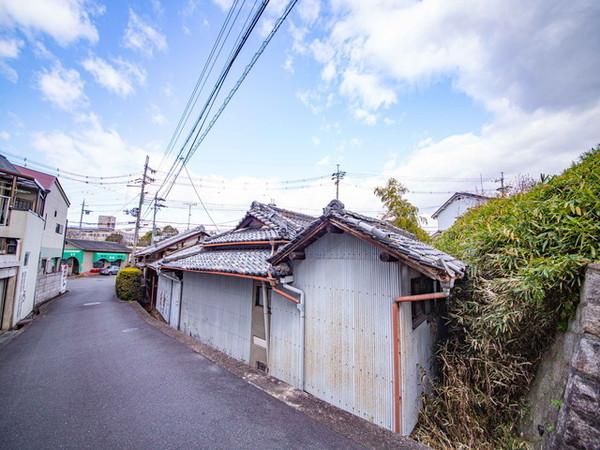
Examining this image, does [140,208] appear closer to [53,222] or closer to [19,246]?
[53,222]

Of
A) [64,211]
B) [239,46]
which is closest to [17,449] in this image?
[239,46]

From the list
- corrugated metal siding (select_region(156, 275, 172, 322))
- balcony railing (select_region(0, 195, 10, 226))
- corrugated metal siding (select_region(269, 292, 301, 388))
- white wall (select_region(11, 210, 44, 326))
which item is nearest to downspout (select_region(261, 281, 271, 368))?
corrugated metal siding (select_region(269, 292, 301, 388))

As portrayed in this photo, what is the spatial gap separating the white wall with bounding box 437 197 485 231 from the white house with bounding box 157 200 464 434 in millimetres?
19252

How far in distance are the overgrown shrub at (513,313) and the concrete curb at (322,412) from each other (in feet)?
2.86

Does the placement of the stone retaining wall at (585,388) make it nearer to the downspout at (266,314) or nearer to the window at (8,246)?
the downspout at (266,314)

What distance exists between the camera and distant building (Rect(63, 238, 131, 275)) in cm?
3119

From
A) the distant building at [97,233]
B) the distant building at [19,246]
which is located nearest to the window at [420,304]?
the distant building at [19,246]

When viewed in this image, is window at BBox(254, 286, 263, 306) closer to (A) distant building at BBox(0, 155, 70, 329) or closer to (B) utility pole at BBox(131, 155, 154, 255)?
(A) distant building at BBox(0, 155, 70, 329)

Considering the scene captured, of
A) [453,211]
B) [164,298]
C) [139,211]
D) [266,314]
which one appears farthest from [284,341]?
[453,211]

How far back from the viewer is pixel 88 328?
9.77 metres

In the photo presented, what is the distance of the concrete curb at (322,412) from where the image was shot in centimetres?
350

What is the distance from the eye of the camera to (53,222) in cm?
1952

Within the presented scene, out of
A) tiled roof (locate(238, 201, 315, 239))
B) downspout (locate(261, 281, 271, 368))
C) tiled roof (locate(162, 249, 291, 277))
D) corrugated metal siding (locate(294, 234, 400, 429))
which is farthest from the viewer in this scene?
tiled roof (locate(238, 201, 315, 239))

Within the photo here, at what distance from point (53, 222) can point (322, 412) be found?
25.2m
